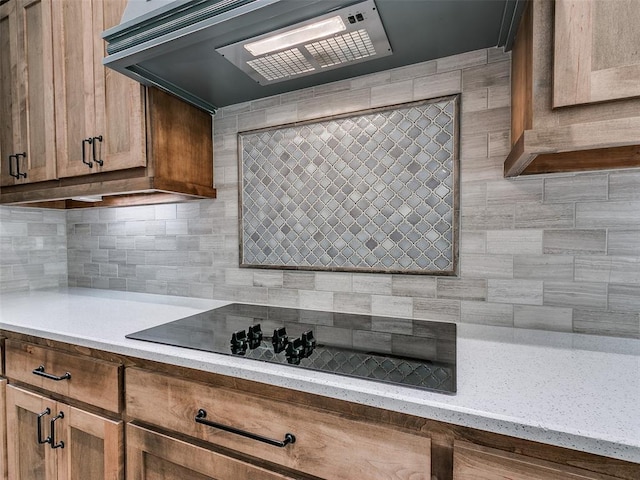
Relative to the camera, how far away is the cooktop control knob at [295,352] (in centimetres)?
85

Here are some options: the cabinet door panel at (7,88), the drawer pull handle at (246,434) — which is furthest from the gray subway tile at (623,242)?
the cabinet door panel at (7,88)

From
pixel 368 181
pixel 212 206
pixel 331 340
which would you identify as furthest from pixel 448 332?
pixel 212 206

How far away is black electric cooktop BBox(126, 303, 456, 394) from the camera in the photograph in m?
0.79

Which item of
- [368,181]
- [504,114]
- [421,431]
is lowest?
[421,431]

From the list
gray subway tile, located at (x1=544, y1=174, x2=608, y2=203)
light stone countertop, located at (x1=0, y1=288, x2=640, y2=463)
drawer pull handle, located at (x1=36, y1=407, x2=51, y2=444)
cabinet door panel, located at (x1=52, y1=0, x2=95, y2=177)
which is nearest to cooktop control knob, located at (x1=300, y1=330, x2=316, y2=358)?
light stone countertop, located at (x1=0, y1=288, x2=640, y2=463)

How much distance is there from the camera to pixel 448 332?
42.5 inches

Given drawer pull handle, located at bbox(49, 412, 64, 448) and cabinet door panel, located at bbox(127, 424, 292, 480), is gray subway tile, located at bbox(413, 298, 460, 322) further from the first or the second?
drawer pull handle, located at bbox(49, 412, 64, 448)

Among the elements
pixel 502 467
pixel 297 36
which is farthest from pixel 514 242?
pixel 297 36

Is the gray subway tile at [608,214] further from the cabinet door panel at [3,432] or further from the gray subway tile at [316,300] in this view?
the cabinet door panel at [3,432]

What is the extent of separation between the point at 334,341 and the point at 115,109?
4.08 feet

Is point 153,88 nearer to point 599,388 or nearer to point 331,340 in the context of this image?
point 331,340

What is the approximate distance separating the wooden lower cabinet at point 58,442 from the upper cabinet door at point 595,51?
1458 millimetres

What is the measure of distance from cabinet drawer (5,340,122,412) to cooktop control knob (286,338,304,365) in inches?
21.5

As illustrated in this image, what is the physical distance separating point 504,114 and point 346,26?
59 centimetres
